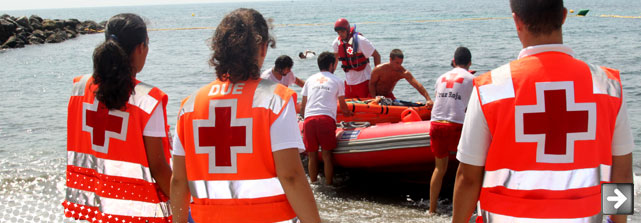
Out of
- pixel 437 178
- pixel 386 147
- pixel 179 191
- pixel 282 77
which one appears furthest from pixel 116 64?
pixel 282 77

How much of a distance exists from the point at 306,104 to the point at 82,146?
4.18 m

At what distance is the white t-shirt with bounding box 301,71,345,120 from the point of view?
257 inches

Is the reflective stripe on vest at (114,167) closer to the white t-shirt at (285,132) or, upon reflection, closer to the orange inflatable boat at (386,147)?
the white t-shirt at (285,132)

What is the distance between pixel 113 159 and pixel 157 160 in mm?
198

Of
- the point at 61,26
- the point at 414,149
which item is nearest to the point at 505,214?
the point at 414,149

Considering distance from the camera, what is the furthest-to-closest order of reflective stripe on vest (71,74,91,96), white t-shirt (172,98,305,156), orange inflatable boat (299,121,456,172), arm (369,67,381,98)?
1. arm (369,67,381,98)
2. orange inflatable boat (299,121,456,172)
3. reflective stripe on vest (71,74,91,96)
4. white t-shirt (172,98,305,156)

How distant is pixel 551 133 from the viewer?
78.9 inches

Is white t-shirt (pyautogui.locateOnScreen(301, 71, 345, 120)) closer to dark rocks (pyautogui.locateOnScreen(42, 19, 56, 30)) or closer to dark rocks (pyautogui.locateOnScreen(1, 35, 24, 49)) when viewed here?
dark rocks (pyautogui.locateOnScreen(1, 35, 24, 49))

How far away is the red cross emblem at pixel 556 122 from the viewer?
1996 millimetres

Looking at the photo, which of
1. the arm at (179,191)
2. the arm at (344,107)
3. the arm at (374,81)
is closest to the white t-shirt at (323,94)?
the arm at (344,107)

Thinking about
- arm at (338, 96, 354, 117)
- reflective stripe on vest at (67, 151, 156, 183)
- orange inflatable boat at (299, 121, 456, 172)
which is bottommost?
orange inflatable boat at (299, 121, 456, 172)

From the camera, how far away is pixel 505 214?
2.08m

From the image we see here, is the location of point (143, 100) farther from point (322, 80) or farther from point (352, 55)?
point (352, 55)

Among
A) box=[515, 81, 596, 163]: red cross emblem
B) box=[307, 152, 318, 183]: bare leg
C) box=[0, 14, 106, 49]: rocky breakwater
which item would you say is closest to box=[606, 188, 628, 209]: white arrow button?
box=[515, 81, 596, 163]: red cross emblem
